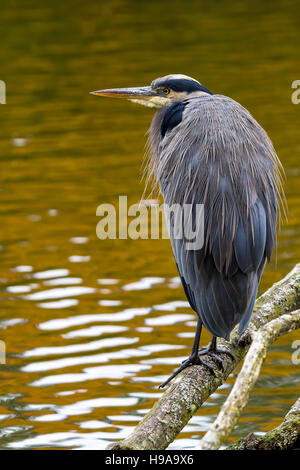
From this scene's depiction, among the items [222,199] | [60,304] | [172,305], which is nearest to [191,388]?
[222,199]

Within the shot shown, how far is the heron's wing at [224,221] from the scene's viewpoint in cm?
379

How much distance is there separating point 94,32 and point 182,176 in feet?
56.7

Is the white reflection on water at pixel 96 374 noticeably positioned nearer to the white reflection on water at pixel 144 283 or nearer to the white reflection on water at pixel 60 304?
the white reflection on water at pixel 60 304

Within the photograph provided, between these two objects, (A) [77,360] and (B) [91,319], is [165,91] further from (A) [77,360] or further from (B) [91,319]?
(B) [91,319]

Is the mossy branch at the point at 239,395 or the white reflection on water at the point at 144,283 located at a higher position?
the mossy branch at the point at 239,395

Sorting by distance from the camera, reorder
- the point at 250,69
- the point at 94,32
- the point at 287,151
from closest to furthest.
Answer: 1. the point at 287,151
2. the point at 250,69
3. the point at 94,32

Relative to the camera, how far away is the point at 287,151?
10734mm

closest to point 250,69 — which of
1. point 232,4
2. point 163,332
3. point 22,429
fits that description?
point 232,4

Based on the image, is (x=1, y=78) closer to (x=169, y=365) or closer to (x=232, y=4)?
(x=232, y=4)

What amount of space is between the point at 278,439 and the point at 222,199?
3.33 feet

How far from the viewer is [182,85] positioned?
452 centimetres

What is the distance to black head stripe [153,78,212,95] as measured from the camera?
14.8ft

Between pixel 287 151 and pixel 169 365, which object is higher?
pixel 287 151

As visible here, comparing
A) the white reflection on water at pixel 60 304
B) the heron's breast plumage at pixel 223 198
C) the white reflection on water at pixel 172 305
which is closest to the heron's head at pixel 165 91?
the heron's breast plumage at pixel 223 198
